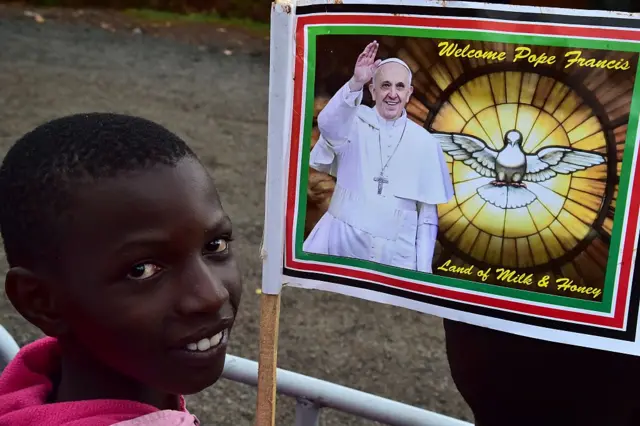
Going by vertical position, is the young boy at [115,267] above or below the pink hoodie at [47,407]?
above

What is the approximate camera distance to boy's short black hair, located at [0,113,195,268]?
1133 millimetres

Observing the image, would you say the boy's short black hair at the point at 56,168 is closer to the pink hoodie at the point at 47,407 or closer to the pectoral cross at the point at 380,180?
the pink hoodie at the point at 47,407

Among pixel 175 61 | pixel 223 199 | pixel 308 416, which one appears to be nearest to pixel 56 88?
pixel 175 61

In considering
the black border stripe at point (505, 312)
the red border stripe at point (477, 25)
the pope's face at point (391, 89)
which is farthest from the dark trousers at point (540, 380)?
the red border stripe at point (477, 25)

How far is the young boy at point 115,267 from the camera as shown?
3.67 feet

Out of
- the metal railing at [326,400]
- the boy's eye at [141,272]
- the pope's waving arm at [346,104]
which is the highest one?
the pope's waving arm at [346,104]

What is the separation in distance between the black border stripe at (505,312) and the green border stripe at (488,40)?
0.03m

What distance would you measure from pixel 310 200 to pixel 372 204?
132 millimetres

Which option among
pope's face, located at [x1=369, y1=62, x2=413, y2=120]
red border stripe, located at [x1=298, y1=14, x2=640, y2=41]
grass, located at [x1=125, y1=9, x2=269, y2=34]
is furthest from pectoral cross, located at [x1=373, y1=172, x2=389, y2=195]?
grass, located at [x1=125, y1=9, x2=269, y2=34]

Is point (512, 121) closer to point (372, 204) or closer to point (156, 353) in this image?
point (372, 204)

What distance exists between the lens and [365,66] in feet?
5.11

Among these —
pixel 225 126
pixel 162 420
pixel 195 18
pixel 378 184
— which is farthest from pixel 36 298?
pixel 195 18

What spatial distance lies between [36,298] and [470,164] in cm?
79

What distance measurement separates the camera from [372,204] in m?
1.59
